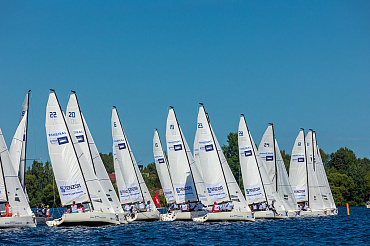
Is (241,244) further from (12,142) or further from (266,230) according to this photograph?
(12,142)

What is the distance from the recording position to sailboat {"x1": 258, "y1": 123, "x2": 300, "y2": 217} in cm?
5478

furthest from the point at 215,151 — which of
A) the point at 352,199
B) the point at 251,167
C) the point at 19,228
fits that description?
the point at 352,199

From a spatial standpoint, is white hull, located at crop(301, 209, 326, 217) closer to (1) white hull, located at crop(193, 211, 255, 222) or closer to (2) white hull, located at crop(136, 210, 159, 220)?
(1) white hull, located at crop(193, 211, 255, 222)

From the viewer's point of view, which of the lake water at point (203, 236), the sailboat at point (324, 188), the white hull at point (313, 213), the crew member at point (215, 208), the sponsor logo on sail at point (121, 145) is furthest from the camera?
the sailboat at point (324, 188)

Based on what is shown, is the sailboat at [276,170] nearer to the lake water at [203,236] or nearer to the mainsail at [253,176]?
the mainsail at [253,176]

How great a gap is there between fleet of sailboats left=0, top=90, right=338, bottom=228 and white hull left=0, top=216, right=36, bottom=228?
0.07 metres

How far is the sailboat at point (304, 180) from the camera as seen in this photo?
59625 mm

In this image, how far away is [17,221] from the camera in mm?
39250

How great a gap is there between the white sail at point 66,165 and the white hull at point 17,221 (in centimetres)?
295

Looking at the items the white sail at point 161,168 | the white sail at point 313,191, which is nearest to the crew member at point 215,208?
the white sail at point 161,168

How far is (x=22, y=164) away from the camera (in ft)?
173

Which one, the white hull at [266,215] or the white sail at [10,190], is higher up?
the white sail at [10,190]

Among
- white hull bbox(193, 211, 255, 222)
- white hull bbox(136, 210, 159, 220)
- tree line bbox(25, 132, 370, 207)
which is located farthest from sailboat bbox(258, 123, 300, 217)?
tree line bbox(25, 132, 370, 207)

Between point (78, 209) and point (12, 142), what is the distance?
14109 mm
